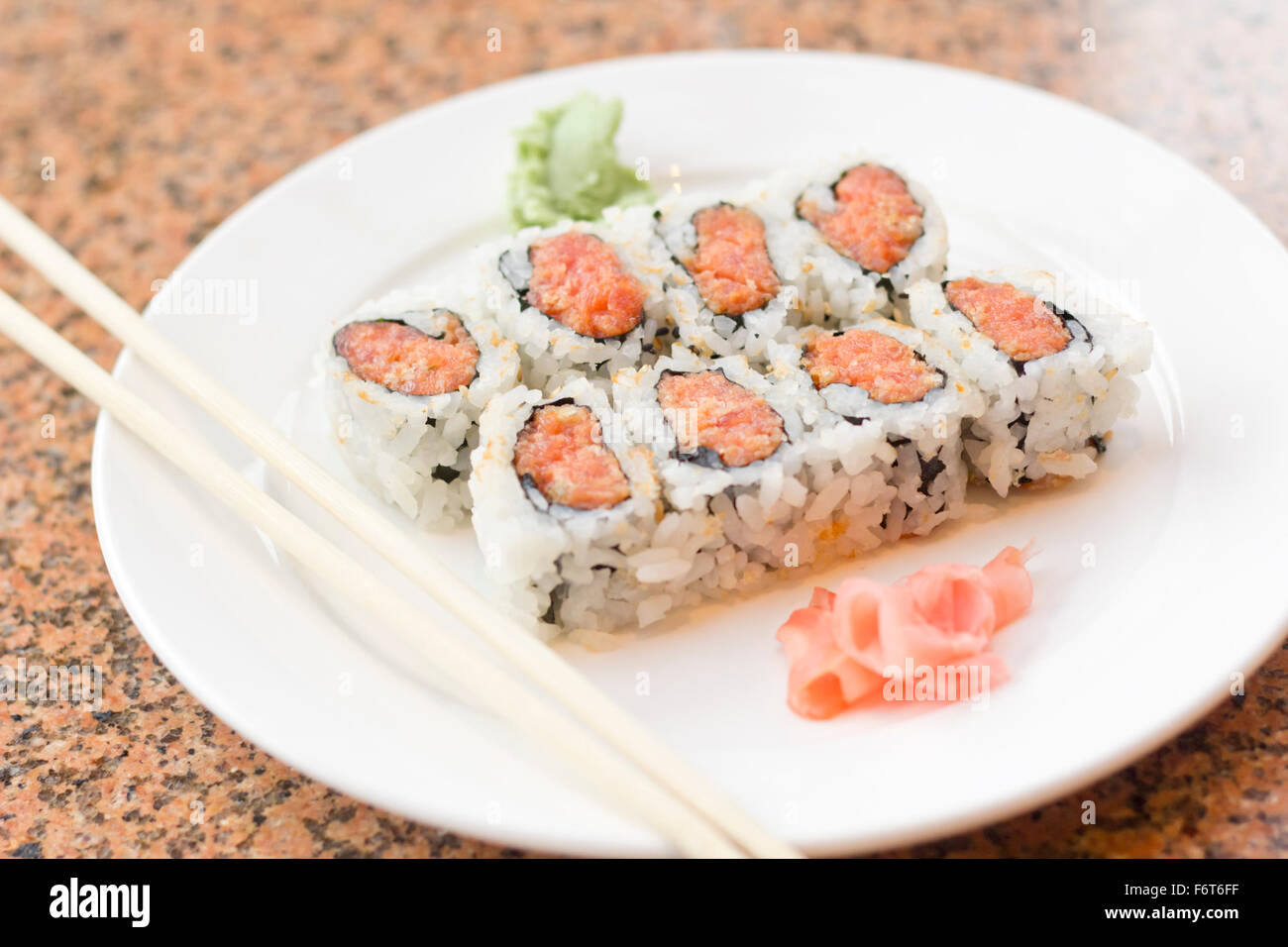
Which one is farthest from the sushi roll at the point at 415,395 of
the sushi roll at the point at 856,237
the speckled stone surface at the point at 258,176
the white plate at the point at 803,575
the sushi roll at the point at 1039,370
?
the sushi roll at the point at 1039,370

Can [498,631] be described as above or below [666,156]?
below

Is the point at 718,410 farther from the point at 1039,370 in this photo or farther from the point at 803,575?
the point at 1039,370

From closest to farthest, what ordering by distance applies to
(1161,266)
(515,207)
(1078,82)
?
1. (1161,266)
2. (515,207)
3. (1078,82)

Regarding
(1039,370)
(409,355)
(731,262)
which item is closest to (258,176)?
(409,355)

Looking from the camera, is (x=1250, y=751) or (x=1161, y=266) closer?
(x=1250, y=751)
